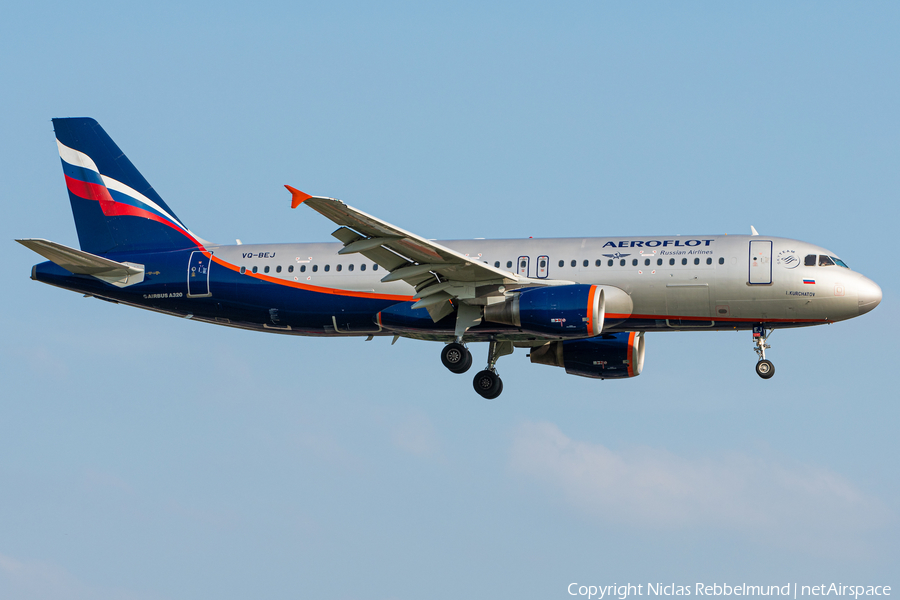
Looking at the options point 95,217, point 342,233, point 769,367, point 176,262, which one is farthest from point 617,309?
point 95,217

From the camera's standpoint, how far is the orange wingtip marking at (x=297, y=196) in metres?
33.9

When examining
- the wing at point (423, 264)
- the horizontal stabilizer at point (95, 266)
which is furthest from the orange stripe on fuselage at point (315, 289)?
the horizontal stabilizer at point (95, 266)

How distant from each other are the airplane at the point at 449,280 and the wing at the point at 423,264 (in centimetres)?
7

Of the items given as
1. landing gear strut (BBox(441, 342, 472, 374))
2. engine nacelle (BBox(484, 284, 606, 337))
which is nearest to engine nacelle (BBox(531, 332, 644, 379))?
landing gear strut (BBox(441, 342, 472, 374))

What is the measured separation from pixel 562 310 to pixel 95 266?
58.4 ft

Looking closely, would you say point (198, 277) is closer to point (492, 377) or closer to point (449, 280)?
point (449, 280)

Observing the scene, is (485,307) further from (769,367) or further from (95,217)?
(95,217)

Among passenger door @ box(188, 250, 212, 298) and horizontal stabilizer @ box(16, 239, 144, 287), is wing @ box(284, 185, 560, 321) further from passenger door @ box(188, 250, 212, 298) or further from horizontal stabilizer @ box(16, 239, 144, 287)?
horizontal stabilizer @ box(16, 239, 144, 287)

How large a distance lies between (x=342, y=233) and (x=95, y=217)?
14148 mm

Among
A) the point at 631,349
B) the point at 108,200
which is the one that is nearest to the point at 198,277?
the point at 108,200

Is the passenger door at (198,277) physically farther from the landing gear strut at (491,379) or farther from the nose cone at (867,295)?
the nose cone at (867,295)

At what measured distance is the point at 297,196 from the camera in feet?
112

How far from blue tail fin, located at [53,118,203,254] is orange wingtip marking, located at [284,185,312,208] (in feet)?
41.0

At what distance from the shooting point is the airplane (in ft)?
128
